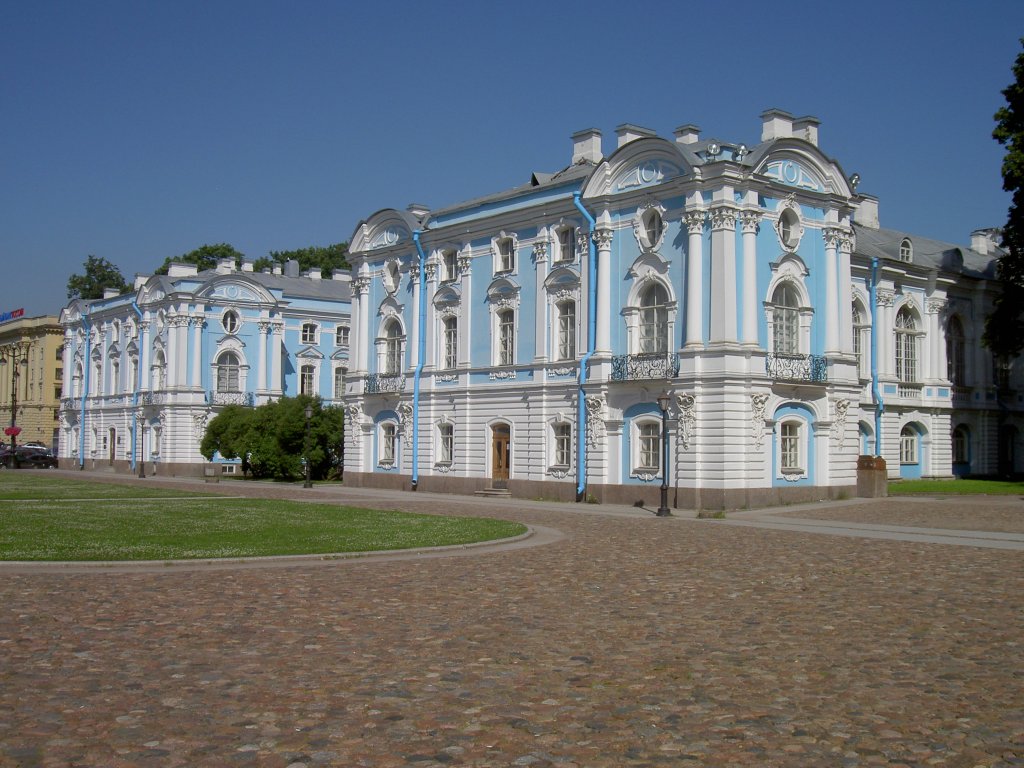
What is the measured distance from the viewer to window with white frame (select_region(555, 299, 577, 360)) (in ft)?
116

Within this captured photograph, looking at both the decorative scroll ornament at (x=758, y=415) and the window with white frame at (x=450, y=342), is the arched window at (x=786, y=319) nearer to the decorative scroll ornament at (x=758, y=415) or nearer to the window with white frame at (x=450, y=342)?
the decorative scroll ornament at (x=758, y=415)

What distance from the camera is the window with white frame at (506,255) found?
1483 inches

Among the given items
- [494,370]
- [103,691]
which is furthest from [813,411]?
[103,691]

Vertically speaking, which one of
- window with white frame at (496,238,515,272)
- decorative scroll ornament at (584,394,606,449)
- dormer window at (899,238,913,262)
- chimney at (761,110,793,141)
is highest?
chimney at (761,110,793,141)

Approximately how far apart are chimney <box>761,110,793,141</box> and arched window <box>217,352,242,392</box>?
3652 centimetres

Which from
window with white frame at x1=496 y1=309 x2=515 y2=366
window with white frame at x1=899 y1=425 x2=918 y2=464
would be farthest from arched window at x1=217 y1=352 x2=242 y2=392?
window with white frame at x1=899 y1=425 x2=918 y2=464

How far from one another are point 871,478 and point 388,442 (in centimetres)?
1763

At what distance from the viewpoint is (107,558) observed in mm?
15047

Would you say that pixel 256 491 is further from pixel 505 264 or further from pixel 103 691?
pixel 103 691

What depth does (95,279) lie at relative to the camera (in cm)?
9612

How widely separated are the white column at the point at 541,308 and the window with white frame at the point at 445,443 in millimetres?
4961

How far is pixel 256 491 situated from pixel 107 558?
23897 millimetres

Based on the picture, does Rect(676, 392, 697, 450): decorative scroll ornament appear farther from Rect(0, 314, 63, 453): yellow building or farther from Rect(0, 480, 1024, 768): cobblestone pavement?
Rect(0, 314, 63, 453): yellow building

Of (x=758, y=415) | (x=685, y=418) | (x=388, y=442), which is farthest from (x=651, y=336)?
(x=388, y=442)
